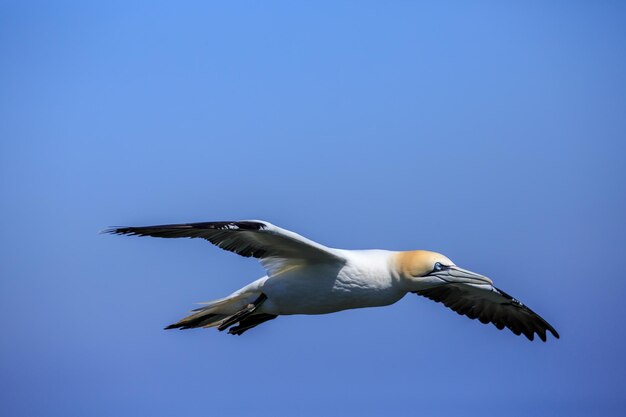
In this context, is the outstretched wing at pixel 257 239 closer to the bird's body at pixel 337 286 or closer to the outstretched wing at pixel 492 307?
the bird's body at pixel 337 286

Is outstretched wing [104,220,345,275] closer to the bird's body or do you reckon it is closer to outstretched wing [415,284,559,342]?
the bird's body

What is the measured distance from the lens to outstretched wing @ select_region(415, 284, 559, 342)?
13016 millimetres

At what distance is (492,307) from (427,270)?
8.04ft

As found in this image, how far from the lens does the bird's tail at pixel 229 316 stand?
1169cm

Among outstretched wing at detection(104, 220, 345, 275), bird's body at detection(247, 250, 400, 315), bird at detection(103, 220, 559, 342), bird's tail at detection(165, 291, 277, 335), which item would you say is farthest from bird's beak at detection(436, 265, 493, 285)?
bird's tail at detection(165, 291, 277, 335)

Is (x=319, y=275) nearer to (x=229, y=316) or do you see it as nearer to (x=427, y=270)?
(x=427, y=270)

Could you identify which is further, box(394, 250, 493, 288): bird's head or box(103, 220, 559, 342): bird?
box(394, 250, 493, 288): bird's head

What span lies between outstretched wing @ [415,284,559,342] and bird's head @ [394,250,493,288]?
56.7 inches

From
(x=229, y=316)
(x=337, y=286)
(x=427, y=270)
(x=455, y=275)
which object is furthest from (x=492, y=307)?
(x=229, y=316)

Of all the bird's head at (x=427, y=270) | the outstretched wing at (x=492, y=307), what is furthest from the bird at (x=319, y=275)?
the outstretched wing at (x=492, y=307)

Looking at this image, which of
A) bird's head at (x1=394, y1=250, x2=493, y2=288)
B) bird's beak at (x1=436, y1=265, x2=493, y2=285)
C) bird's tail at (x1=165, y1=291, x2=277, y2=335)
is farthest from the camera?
bird's tail at (x1=165, y1=291, x2=277, y2=335)

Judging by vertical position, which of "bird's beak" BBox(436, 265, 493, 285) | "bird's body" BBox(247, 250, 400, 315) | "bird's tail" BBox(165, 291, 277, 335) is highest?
"bird's beak" BBox(436, 265, 493, 285)

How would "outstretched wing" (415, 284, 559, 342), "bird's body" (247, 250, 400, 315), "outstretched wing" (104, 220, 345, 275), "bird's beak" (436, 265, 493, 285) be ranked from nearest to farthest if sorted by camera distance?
1. "outstretched wing" (104, 220, 345, 275)
2. "bird's body" (247, 250, 400, 315)
3. "bird's beak" (436, 265, 493, 285)
4. "outstretched wing" (415, 284, 559, 342)

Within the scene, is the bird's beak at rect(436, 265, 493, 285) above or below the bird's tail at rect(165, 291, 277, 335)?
above
